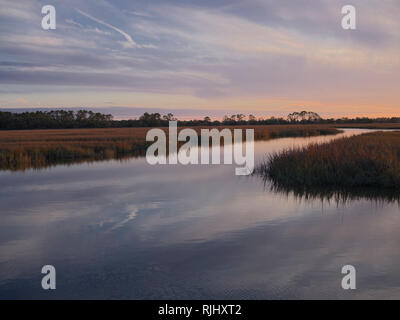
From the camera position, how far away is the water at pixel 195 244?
6.11 meters

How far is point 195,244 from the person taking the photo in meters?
8.30

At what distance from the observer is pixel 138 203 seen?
1276 cm

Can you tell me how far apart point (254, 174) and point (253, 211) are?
7218 millimetres

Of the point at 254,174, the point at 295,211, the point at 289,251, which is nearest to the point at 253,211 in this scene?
the point at 295,211

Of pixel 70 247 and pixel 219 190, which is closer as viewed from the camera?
pixel 70 247

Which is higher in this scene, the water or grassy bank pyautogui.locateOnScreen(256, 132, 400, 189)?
grassy bank pyautogui.locateOnScreen(256, 132, 400, 189)

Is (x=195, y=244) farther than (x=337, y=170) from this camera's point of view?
No

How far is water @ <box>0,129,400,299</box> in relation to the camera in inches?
241

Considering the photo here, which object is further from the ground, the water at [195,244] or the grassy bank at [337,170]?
the grassy bank at [337,170]

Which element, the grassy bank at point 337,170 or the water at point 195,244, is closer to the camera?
the water at point 195,244

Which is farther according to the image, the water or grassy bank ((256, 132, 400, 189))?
grassy bank ((256, 132, 400, 189))

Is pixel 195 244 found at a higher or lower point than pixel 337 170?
lower
